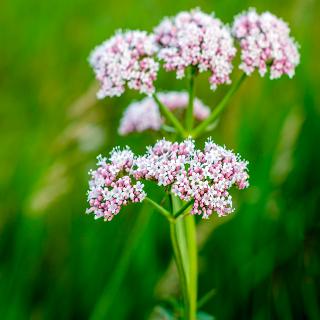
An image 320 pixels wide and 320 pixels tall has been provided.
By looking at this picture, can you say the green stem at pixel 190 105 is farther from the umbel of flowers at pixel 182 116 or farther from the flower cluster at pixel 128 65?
the flower cluster at pixel 128 65

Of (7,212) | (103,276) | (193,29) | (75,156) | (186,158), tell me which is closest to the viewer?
(186,158)

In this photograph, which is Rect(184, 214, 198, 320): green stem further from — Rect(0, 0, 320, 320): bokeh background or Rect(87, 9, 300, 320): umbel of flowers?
Rect(0, 0, 320, 320): bokeh background

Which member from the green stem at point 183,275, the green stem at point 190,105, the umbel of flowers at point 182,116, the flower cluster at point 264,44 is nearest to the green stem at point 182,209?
the umbel of flowers at point 182,116

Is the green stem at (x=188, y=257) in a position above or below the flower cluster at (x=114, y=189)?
below

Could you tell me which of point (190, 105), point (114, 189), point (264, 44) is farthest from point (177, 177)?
point (264, 44)

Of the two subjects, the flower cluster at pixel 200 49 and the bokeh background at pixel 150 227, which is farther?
the bokeh background at pixel 150 227

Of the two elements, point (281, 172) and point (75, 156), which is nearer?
point (281, 172)

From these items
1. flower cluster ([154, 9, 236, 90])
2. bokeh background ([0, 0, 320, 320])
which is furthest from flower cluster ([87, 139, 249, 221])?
bokeh background ([0, 0, 320, 320])

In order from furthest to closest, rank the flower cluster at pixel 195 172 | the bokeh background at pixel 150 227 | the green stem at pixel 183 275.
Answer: the bokeh background at pixel 150 227
the green stem at pixel 183 275
the flower cluster at pixel 195 172

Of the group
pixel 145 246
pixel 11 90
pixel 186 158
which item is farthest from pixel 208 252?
pixel 11 90

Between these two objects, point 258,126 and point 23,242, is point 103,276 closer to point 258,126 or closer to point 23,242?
point 23,242
